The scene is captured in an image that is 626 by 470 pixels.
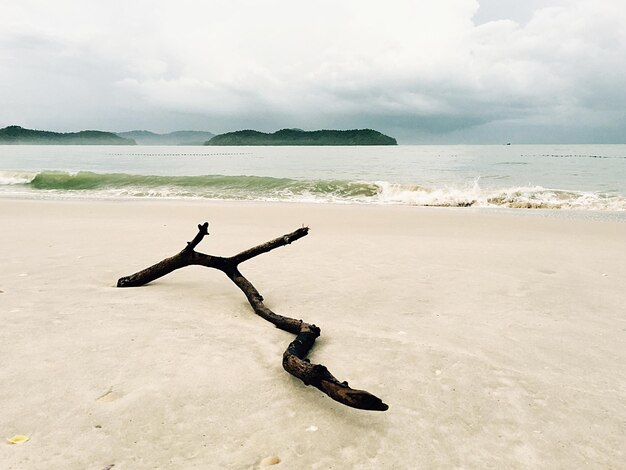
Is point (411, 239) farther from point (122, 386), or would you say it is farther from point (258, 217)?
point (122, 386)

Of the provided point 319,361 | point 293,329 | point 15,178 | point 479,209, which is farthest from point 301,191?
point 319,361

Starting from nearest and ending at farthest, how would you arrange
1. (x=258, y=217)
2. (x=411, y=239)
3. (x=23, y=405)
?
(x=23, y=405), (x=411, y=239), (x=258, y=217)

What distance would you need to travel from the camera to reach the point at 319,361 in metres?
3.22

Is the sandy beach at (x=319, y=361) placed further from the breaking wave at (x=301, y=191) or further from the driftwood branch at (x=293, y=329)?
the breaking wave at (x=301, y=191)

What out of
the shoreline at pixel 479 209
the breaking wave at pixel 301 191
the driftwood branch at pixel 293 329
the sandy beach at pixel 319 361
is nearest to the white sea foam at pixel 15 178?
the breaking wave at pixel 301 191

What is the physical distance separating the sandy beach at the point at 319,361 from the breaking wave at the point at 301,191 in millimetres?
13039

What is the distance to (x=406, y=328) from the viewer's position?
3.92 m

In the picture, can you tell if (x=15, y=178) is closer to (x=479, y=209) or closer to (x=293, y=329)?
(x=479, y=209)

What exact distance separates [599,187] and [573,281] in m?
21.2

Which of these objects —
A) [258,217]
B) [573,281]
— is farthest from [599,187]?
[573,281]

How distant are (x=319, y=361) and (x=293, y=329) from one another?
1.60 feet

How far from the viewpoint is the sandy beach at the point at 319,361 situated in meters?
2.21

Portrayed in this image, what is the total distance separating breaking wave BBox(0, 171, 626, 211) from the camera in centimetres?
1891

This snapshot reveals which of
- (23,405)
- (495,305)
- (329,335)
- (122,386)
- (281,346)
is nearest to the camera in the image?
(23,405)
